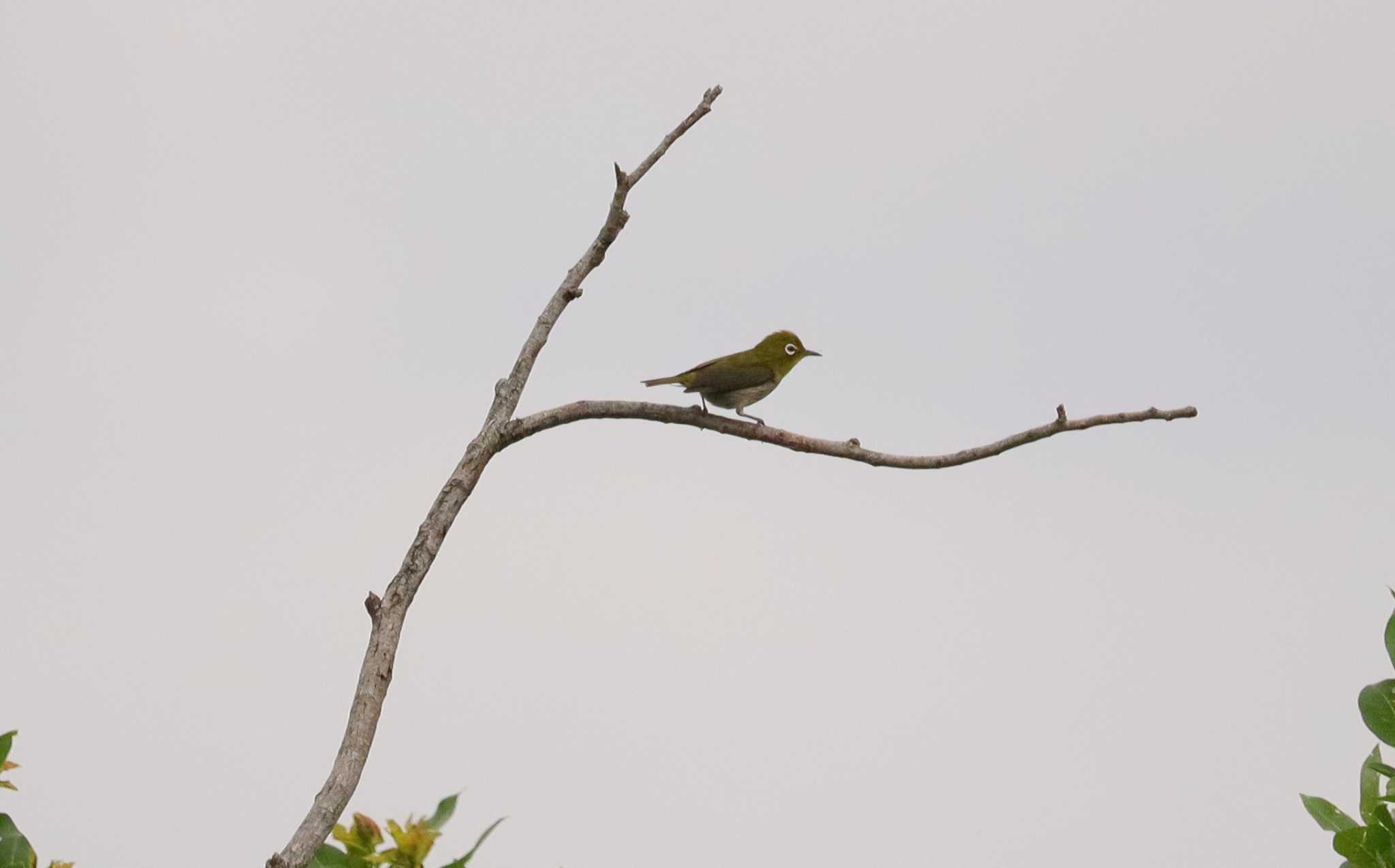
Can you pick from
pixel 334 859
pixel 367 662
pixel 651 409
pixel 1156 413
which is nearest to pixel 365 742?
pixel 367 662

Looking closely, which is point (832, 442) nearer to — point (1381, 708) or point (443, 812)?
point (1381, 708)

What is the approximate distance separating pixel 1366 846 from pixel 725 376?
521cm

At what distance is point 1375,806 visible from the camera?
21.3 ft

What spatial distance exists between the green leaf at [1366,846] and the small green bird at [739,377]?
454 centimetres

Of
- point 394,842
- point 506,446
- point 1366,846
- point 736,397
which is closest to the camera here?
point 394,842

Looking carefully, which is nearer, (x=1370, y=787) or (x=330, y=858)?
(x=330, y=858)

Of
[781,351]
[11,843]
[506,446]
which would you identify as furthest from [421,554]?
[781,351]

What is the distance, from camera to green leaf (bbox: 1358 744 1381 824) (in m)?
6.50

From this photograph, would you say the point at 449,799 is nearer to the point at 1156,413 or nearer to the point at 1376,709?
the point at 1376,709

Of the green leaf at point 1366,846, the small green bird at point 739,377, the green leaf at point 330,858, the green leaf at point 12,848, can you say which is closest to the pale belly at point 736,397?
the small green bird at point 739,377

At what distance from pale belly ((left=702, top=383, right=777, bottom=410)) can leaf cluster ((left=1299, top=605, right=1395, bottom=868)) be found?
4.84 metres

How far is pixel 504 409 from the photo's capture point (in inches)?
300

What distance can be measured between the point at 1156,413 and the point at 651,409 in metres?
2.54

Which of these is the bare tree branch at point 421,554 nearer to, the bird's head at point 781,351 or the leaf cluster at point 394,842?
the leaf cluster at point 394,842
